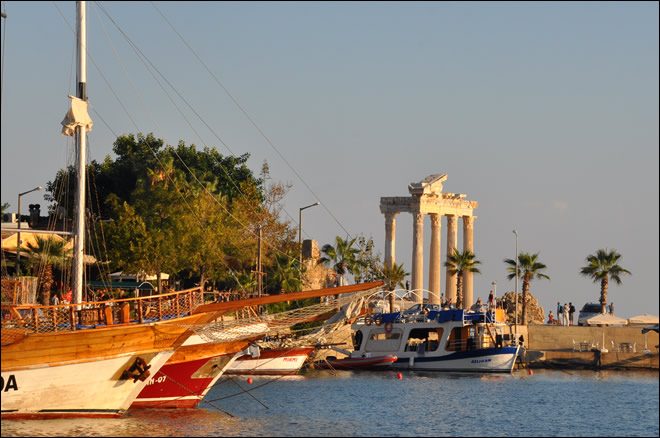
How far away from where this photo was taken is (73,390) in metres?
35.0

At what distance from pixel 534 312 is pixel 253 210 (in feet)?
90.6

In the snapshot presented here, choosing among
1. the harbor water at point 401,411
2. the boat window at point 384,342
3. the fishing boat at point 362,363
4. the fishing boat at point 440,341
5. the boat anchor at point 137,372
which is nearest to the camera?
the harbor water at point 401,411

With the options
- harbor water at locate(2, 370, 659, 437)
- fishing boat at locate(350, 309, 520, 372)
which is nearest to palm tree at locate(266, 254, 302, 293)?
fishing boat at locate(350, 309, 520, 372)

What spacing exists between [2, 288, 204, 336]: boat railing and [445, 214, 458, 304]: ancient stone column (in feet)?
192

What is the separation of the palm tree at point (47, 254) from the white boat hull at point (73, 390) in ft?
73.7

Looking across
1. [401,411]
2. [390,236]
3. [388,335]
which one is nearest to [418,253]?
[390,236]

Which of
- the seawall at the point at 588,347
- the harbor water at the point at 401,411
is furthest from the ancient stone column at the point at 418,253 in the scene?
the harbor water at the point at 401,411

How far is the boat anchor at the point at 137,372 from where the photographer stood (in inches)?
1426

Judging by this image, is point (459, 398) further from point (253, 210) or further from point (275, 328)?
point (253, 210)

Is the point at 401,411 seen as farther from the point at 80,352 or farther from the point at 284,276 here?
the point at 284,276

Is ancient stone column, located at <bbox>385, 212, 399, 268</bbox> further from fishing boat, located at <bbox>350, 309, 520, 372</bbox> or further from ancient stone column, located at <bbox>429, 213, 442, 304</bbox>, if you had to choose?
fishing boat, located at <bbox>350, 309, 520, 372</bbox>

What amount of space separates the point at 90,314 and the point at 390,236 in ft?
199

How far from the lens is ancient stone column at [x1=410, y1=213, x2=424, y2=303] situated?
94438 millimetres

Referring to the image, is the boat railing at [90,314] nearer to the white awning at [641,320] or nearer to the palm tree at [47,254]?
the palm tree at [47,254]
